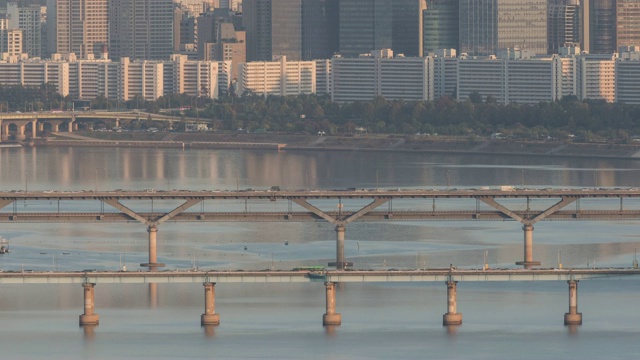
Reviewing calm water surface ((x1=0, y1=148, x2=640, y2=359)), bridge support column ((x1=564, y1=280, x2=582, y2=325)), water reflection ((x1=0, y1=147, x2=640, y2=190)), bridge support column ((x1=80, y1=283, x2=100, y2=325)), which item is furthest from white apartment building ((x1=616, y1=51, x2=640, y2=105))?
bridge support column ((x1=80, y1=283, x2=100, y2=325))

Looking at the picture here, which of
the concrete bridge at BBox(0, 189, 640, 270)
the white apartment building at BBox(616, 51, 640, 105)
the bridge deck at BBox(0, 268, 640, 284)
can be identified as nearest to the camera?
the bridge deck at BBox(0, 268, 640, 284)

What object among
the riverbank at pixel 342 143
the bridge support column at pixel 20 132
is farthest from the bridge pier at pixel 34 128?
the riverbank at pixel 342 143

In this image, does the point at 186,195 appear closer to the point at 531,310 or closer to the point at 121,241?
the point at 121,241

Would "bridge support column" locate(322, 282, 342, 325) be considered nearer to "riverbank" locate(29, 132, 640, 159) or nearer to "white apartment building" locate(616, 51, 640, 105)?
"riverbank" locate(29, 132, 640, 159)

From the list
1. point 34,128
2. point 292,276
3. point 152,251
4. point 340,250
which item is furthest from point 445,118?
point 292,276

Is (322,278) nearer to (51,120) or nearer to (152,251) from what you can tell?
(152,251)

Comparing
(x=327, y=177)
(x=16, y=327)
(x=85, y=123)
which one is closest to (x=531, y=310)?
(x=16, y=327)
